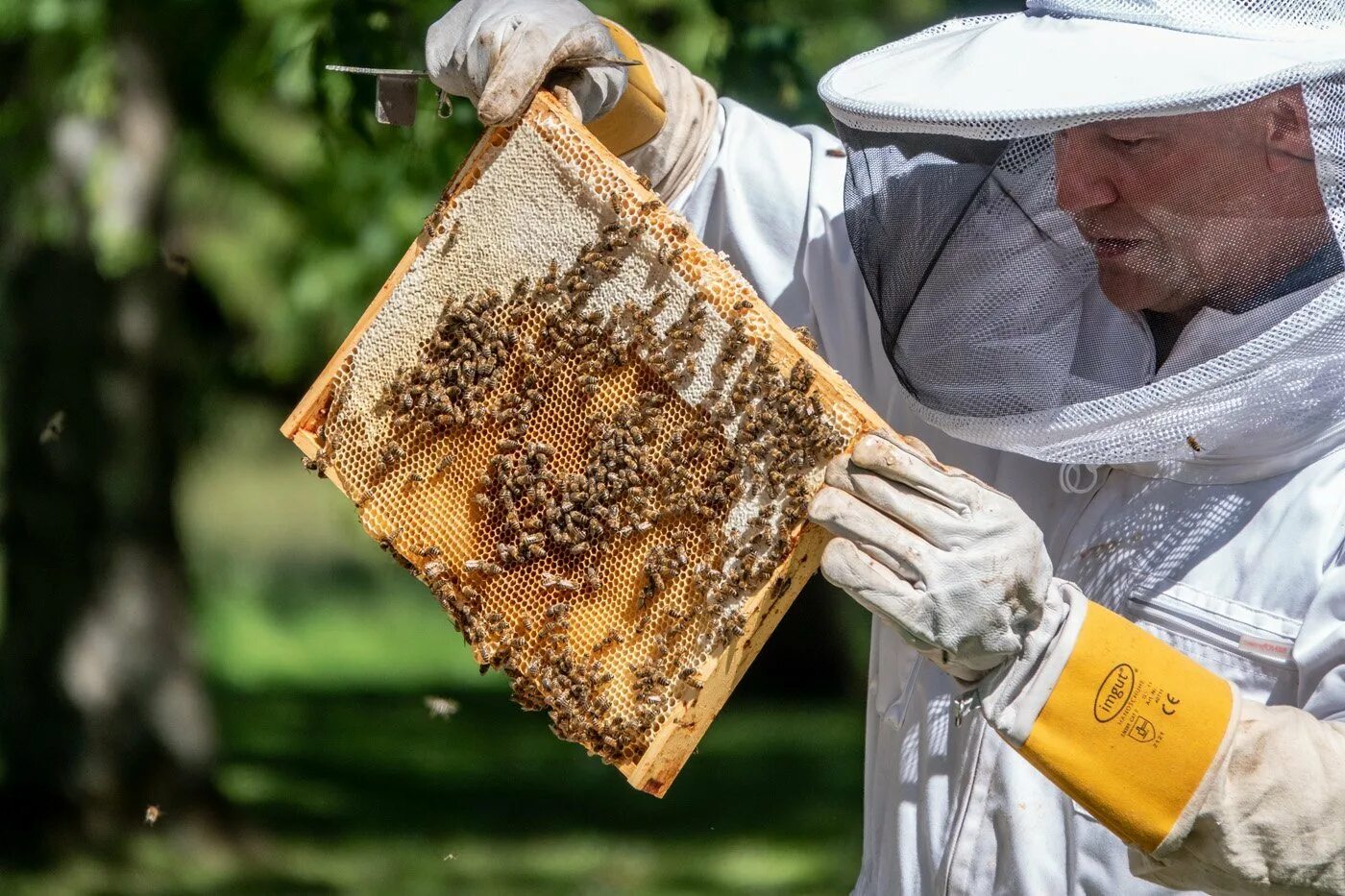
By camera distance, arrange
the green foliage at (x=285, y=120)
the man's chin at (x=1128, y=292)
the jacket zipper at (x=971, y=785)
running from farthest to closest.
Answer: the green foliage at (x=285, y=120), the jacket zipper at (x=971, y=785), the man's chin at (x=1128, y=292)

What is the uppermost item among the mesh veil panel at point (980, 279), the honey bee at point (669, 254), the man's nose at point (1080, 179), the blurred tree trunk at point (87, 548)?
the man's nose at point (1080, 179)

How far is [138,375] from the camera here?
8.79 metres

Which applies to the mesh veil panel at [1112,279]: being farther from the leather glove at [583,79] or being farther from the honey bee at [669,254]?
the leather glove at [583,79]

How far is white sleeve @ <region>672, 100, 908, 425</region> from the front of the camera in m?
3.18

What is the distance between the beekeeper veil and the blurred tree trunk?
22.3 ft

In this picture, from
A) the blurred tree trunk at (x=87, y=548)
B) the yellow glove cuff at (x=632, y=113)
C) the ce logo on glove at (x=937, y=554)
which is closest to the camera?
the ce logo on glove at (x=937, y=554)

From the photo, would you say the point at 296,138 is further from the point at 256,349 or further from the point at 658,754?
the point at 658,754

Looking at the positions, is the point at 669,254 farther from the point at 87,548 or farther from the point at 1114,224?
the point at 87,548

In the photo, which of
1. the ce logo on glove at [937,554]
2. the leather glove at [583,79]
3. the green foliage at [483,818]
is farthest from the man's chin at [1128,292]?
the green foliage at [483,818]

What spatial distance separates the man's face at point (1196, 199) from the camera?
95.0 inches

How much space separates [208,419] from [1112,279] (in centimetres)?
888

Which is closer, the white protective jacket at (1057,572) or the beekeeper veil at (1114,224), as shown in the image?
the beekeeper veil at (1114,224)

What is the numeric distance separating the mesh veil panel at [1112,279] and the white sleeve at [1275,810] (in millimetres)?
469

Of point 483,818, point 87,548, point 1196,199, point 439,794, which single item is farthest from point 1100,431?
point 439,794
